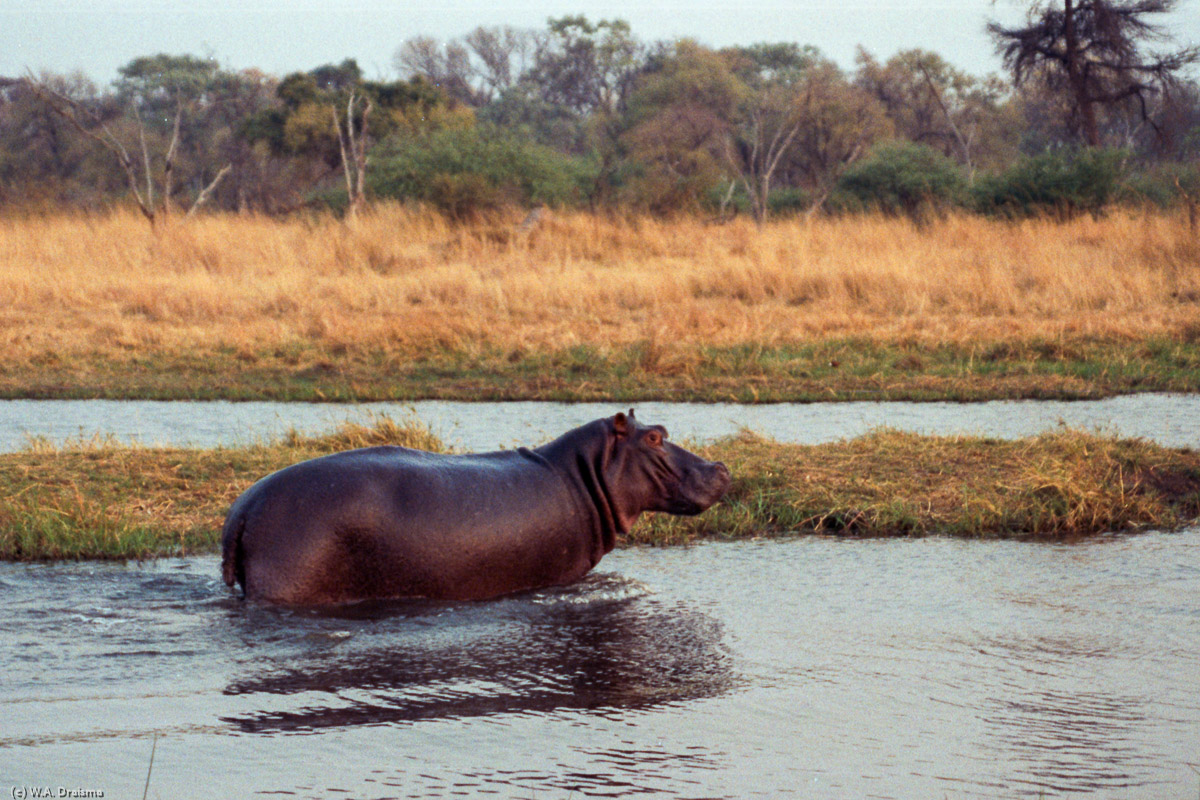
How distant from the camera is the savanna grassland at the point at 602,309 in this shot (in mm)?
10516

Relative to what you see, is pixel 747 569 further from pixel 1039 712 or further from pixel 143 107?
pixel 143 107

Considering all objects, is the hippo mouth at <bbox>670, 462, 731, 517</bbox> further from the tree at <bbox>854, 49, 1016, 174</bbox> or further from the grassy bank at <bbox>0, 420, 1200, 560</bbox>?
the tree at <bbox>854, 49, 1016, 174</bbox>

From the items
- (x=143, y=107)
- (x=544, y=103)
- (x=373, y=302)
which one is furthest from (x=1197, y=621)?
(x=143, y=107)

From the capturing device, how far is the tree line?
21766 millimetres

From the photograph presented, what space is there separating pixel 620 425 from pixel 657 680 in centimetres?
116

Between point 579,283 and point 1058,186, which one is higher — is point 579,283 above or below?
below

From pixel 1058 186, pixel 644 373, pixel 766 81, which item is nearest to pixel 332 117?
pixel 1058 186

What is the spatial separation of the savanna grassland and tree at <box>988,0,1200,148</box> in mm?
7492

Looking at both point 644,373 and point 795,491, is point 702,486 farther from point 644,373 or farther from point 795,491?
point 644,373

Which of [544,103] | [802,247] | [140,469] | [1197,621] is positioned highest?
[544,103]

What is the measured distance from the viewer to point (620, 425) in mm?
4941

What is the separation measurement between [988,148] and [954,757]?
36.0m

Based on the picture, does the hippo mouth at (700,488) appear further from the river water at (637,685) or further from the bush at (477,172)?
the bush at (477,172)

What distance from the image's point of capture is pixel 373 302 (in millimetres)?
13992
